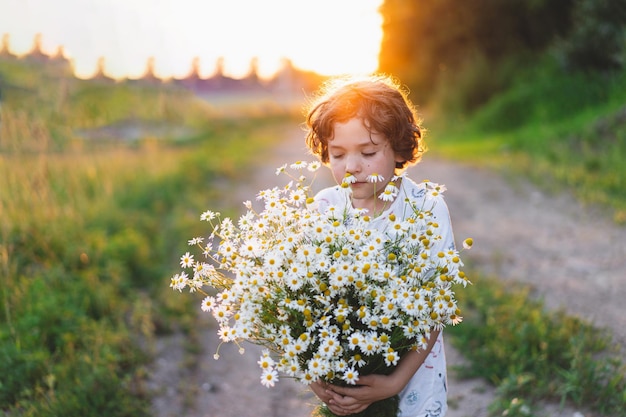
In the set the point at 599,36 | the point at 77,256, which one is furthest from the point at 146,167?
the point at 599,36

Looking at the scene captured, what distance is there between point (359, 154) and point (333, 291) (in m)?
0.73

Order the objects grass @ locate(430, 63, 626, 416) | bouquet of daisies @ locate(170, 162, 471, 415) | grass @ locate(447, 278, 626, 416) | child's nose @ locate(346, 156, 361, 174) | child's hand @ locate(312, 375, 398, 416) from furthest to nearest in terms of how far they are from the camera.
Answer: grass @ locate(430, 63, 626, 416)
grass @ locate(447, 278, 626, 416)
child's nose @ locate(346, 156, 361, 174)
child's hand @ locate(312, 375, 398, 416)
bouquet of daisies @ locate(170, 162, 471, 415)

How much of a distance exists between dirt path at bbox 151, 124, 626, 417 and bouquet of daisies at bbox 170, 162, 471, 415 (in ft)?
2.32

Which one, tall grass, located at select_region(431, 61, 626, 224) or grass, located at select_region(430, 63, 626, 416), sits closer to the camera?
grass, located at select_region(430, 63, 626, 416)

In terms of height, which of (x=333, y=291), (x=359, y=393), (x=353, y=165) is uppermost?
(x=353, y=165)

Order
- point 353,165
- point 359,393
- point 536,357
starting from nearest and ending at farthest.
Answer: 1. point 359,393
2. point 353,165
3. point 536,357

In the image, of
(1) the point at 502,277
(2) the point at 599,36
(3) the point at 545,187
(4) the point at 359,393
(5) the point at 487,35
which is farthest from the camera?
(5) the point at 487,35

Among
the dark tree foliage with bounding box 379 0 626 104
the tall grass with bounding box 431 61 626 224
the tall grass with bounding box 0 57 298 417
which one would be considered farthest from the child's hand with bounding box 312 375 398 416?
the dark tree foliage with bounding box 379 0 626 104

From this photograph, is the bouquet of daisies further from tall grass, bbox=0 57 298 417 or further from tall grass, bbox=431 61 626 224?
tall grass, bbox=431 61 626 224

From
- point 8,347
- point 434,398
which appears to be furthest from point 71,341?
point 434,398

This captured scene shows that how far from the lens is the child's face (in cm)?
229

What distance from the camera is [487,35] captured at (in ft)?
61.8

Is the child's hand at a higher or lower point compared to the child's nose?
lower

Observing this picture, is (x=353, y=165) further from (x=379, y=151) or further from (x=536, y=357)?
(x=536, y=357)
